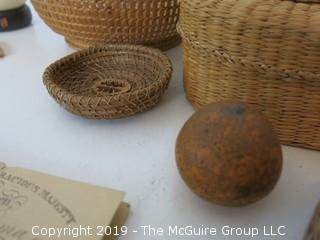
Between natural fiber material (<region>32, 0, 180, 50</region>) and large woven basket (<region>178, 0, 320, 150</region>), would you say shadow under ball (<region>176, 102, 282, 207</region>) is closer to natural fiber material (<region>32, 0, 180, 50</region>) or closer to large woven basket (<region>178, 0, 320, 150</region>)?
large woven basket (<region>178, 0, 320, 150</region>)

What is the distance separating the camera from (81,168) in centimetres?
47

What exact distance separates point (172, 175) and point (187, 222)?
0.07 meters

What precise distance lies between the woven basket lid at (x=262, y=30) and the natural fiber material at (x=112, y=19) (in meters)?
0.17

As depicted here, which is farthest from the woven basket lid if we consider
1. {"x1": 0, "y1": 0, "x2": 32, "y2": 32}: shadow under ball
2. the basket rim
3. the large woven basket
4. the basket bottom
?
{"x1": 0, "y1": 0, "x2": 32, "y2": 32}: shadow under ball

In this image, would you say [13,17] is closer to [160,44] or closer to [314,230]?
[160,44]

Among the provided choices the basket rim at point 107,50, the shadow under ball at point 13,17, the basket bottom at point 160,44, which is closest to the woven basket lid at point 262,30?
the basket rim at point 107,50

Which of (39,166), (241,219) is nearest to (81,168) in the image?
(39,166)

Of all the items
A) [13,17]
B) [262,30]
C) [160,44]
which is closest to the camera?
[262,30]

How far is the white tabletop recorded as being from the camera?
1.32ft

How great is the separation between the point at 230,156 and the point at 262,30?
0.15 meters

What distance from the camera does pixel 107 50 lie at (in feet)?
2.13

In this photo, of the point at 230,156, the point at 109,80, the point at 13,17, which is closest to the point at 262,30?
the point at 230,156

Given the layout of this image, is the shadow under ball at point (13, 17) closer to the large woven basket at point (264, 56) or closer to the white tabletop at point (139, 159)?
the white tabletop at point (139, 159)

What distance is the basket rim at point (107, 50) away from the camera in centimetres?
51
